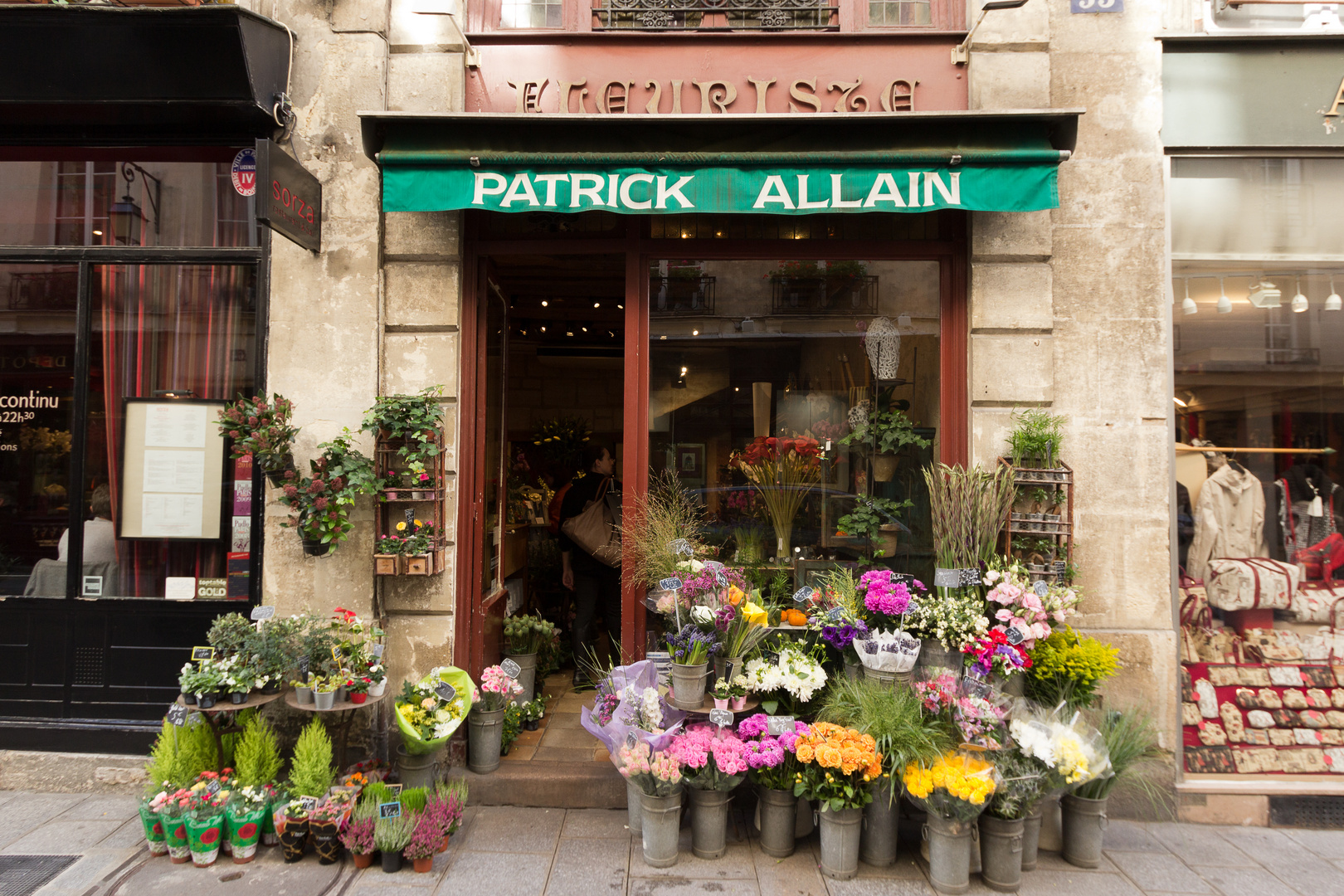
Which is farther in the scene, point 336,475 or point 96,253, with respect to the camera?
point 96,253

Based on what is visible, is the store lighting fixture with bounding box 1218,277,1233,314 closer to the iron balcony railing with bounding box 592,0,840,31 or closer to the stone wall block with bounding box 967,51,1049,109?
the stone wall block with bounding box 967,51,1049,109

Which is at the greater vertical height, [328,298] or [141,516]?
[328,298]

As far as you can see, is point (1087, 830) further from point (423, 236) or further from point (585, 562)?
point (423, 236)

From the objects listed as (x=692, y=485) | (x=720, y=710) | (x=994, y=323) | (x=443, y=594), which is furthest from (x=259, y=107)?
(x=994, y=323)

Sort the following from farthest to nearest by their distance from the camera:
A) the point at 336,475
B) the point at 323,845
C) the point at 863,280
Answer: the point at 863,280 < the point at 336,475 < the point at 323,845

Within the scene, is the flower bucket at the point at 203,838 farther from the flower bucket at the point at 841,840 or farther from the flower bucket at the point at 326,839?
the flower bucket at the point at 841,840

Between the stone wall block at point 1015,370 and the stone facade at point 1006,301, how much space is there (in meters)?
0.01

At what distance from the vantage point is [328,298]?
478 cm

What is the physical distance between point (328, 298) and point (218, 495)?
1641 mm

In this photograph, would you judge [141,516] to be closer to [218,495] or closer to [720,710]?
[218,495]

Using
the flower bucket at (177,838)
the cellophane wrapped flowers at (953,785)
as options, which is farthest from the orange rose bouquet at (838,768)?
the flower bucket at (177,838)

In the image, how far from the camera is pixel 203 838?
372 centimetres

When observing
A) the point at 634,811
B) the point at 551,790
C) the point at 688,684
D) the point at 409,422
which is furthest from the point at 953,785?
the point at 409,422

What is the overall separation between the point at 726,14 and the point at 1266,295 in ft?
14.2
